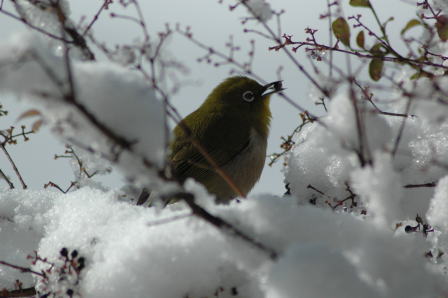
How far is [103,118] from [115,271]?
78cm

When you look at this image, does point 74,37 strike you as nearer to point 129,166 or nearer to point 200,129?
point 129,166

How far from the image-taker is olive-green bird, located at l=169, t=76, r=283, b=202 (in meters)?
4.22

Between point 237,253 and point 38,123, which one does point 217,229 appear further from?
point 38,123

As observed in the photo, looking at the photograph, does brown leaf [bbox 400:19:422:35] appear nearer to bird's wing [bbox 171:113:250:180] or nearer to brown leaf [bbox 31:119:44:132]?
brown leaf [bbox 31:119:44:132]

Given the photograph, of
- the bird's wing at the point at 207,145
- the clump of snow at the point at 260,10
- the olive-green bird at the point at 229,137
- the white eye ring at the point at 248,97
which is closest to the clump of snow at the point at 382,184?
the clump of snow at the point at 260,10

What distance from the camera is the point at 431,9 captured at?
9.73 feet

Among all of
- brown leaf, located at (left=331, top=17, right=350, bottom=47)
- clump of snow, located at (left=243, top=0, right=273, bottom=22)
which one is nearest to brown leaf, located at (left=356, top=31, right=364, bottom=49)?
brown leaf, located at (left=331, top=17, right=350, bottom=47)

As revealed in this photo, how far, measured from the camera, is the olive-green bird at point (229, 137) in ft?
13.9

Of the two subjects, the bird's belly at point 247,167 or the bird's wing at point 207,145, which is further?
the bird's belly at point 247,167

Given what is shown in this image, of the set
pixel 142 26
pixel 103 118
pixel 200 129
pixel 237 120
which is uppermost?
pixel 237 120

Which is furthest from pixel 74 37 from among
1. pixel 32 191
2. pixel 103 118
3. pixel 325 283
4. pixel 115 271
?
pixel 32 191

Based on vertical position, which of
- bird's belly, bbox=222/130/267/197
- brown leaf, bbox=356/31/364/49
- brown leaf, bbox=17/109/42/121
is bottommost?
brown leaf, bbox=17/109/42/121

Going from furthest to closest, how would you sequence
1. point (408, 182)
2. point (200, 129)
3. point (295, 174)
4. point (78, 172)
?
point (200, 129)
point (78, 172)
point (295, 174)
point (408, 182)

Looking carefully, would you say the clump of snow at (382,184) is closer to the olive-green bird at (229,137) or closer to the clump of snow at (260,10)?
the clump of snow at (260,10)
